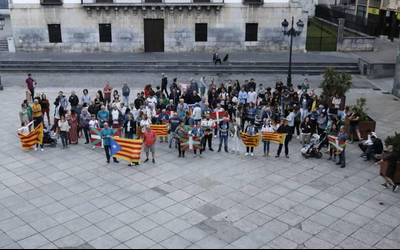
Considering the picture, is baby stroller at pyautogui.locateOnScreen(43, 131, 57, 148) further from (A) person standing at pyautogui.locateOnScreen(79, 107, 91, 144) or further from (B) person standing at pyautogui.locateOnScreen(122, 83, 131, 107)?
(B) person standing at pyautogui.locateOnScreen(122, 83, 131, 107)

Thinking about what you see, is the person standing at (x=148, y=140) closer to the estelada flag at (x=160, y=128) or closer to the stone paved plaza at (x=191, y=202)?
the stone paved plaza at (x=191, y=202)

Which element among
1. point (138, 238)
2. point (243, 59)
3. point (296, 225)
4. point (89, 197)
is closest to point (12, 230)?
point (89, 197)

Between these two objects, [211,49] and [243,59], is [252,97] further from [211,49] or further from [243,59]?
[211,49]

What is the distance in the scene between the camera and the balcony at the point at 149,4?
119 ft

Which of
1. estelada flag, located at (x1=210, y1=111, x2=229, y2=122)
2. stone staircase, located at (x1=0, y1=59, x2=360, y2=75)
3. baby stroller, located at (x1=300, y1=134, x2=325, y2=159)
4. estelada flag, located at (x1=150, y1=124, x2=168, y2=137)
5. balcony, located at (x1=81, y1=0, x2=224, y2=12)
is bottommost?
baby stroller, located at (x1=300, y1=134, x2=325, y2=159)

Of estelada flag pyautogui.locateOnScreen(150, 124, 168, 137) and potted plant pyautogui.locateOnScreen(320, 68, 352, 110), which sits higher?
potted plant pyautogui.locateOnScreen(320, 68, 352, 110)

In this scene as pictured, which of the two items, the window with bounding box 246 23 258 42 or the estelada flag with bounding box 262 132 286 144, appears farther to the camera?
the window with bounding box 246 23 258 42

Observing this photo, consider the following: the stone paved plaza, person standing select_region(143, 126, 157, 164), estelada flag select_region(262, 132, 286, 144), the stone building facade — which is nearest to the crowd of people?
person standing select_region(143, 126, 157, 164)

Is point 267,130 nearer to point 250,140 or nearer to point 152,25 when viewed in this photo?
point 250,140

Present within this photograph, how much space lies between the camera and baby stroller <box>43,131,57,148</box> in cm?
2050

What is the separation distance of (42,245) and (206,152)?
8.69 meters

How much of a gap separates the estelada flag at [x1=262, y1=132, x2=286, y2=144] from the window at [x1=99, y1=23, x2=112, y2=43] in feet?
72.0

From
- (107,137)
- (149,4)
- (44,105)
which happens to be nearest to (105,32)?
(149,4)

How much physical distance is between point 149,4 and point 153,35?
101 inches
